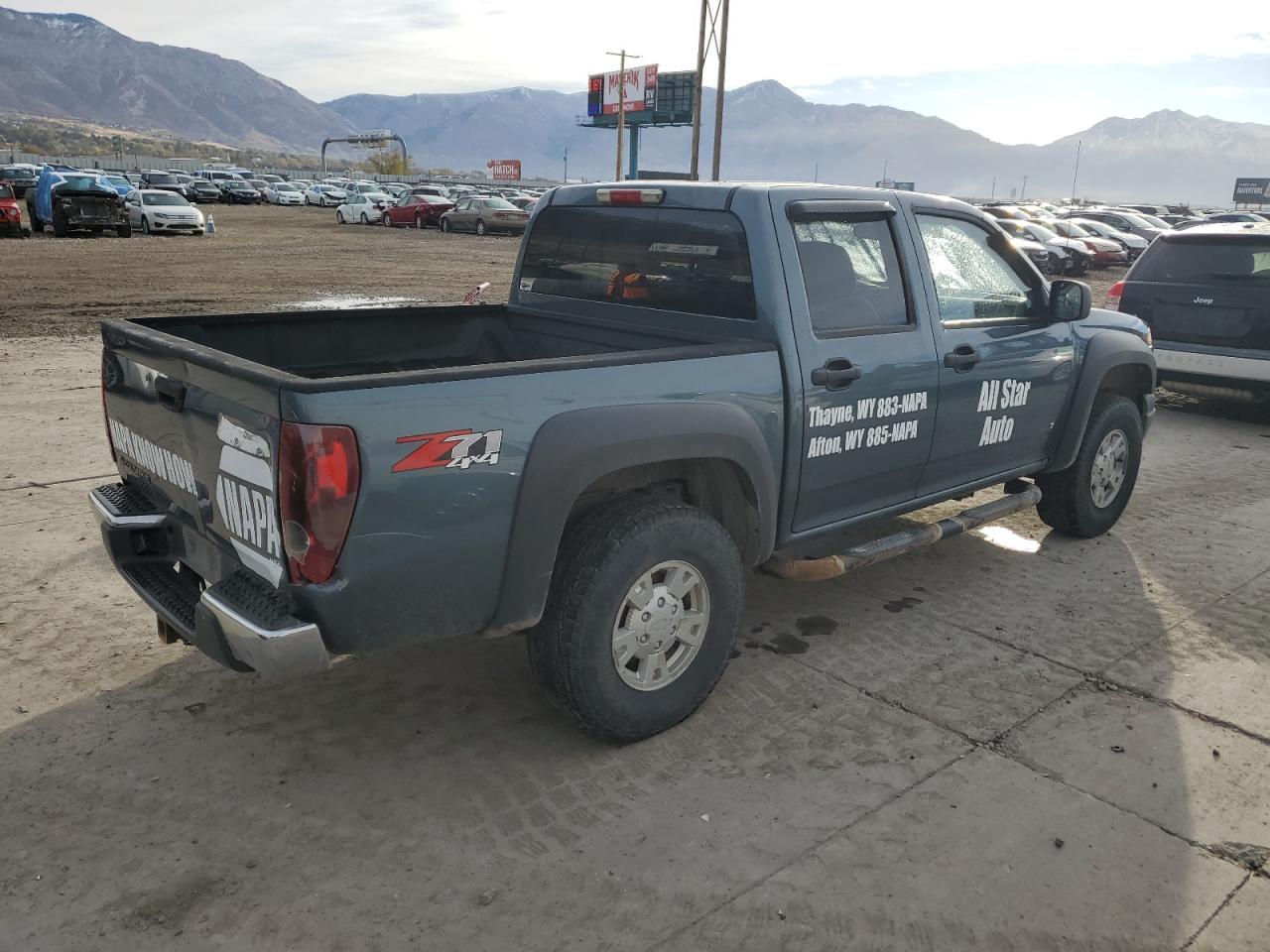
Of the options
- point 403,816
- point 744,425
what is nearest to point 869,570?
point 744,425

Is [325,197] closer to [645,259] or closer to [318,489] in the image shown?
[645,259]

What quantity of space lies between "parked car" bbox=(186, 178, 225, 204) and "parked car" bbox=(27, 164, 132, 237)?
2545 cm

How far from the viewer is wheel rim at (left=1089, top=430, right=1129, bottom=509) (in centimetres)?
582

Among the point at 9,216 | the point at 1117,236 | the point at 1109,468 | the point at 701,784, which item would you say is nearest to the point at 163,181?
the point at 9,216

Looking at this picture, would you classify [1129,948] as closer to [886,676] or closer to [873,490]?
[886,676]

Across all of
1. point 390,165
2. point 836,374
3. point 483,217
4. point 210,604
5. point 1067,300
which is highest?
point 390,165

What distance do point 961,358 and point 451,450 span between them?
2564 millimetres

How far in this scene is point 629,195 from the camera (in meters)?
4.33

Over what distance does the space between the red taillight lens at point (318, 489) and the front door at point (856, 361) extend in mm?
1813

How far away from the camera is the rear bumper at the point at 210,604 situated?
9.21 ft

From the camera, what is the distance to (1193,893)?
2930mm

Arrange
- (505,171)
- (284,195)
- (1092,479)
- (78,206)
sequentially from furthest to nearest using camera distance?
(505,171)
(284,195)
(78,206)
(1092,479)

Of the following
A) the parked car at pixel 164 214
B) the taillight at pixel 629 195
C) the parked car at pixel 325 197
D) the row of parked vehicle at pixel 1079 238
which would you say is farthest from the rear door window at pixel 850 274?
the parked car at pixel 325 197

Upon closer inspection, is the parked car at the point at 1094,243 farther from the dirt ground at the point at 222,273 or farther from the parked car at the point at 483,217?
the parked car at the point at 483,217
